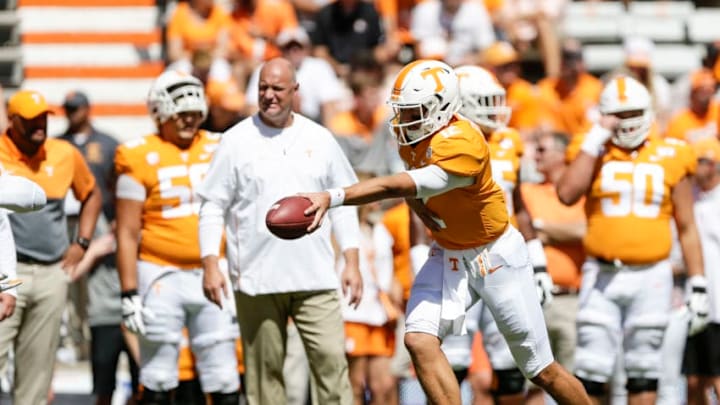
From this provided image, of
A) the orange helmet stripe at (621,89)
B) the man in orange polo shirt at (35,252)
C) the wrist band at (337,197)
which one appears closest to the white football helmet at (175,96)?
the man in orange polo shirt at (35,252)

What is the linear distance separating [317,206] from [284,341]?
5.54 ft

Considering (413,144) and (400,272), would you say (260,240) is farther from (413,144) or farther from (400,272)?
(400,272)

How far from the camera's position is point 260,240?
26.3ft

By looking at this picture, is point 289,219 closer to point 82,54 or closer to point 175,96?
point 175,96

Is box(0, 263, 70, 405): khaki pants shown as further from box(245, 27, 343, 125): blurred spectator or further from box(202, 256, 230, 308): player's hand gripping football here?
box(245, 27, 343, 125): blurred spectator

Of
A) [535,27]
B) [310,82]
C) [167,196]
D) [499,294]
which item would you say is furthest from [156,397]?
[535,27]

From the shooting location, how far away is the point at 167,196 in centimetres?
879

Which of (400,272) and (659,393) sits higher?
(400,272)

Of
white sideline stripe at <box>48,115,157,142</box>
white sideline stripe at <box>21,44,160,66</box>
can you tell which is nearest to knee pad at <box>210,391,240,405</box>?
white sideline stripe at <box>48,115,157,142</box>

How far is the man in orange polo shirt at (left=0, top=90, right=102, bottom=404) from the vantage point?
8.60m

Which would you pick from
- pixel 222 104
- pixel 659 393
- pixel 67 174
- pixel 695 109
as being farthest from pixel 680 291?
pixel 67 174

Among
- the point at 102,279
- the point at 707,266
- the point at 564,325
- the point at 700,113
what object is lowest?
the point at 564,325

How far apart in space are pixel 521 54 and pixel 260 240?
6.49m

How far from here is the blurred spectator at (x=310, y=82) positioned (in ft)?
40.3
